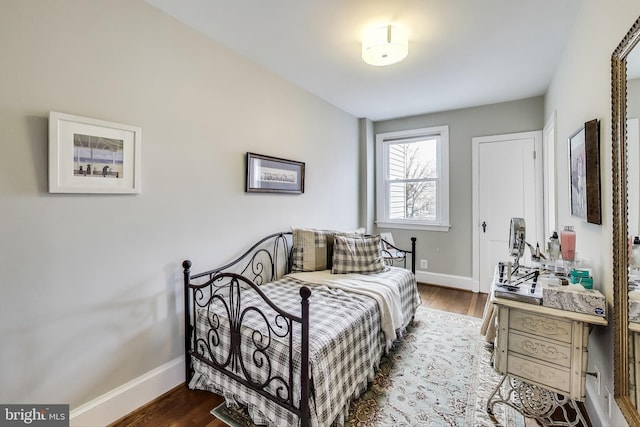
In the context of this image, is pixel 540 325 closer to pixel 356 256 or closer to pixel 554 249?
pixel 554 249

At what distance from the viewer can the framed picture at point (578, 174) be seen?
5.65ft

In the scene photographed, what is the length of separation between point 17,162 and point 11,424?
3.99ft

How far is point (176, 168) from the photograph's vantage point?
196cm

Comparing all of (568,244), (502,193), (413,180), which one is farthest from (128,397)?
(502,193)

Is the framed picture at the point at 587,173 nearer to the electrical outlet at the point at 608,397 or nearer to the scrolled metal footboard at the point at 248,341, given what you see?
the electrical outlet at the point at 608,397

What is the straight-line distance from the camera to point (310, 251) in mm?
2746

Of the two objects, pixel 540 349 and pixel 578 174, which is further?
pixel 578 174

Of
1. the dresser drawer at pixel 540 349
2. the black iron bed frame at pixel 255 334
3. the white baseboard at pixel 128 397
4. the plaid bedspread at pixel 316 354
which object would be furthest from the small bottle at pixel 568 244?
the white baseboard at pixel 128 397

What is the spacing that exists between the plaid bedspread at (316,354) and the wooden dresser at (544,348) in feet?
→ 2.48

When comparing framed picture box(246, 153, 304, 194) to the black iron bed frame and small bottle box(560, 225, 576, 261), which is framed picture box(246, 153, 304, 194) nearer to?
the black iron bed frame

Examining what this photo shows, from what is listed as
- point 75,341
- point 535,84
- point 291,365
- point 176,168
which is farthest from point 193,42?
point 535,84

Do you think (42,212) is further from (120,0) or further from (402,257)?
(402,257)

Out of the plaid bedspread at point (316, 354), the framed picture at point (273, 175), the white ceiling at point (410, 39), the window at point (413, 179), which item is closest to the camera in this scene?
the plaid bedspread at point (316, 354)

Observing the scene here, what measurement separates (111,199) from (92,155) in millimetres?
251
